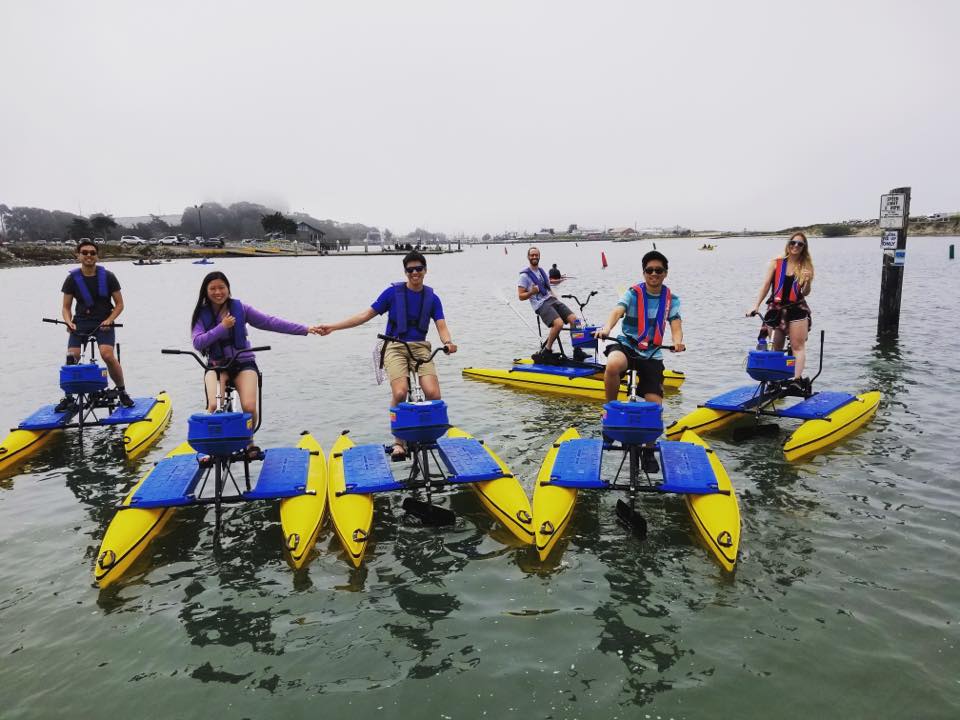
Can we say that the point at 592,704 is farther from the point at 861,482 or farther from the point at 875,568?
the point at 861,482

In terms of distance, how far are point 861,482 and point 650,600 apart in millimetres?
4335

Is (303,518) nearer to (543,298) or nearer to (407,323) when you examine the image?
(407,323)

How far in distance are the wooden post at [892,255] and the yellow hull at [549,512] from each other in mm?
15903

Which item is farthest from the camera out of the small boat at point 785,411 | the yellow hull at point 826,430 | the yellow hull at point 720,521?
the small boat at point 785,411

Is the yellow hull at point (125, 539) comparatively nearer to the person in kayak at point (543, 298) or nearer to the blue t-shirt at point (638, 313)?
the blue t-shirt at point (638, 313)

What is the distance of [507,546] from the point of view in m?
6.68

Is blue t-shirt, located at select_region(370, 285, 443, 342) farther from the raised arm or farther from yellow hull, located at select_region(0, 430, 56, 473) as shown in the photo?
yellow hull, located at select_region(0, 430, 56, 473)

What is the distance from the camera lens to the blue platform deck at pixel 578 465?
693 centimetres

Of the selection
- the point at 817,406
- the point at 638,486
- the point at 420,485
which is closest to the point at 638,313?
the point at 638,486

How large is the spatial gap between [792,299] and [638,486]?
18.9 feet

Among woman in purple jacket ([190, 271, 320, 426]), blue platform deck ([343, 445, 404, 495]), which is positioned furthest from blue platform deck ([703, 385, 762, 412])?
woman in purple jacket ([190, 271, 320, 426])

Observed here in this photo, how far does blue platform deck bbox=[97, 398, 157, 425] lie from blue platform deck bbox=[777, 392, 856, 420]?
10623 mm

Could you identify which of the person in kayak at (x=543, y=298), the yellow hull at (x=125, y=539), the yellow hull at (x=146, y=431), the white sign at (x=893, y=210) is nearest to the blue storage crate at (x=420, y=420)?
the yellow hull at (x=125, y=539)

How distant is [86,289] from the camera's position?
10508 mm
